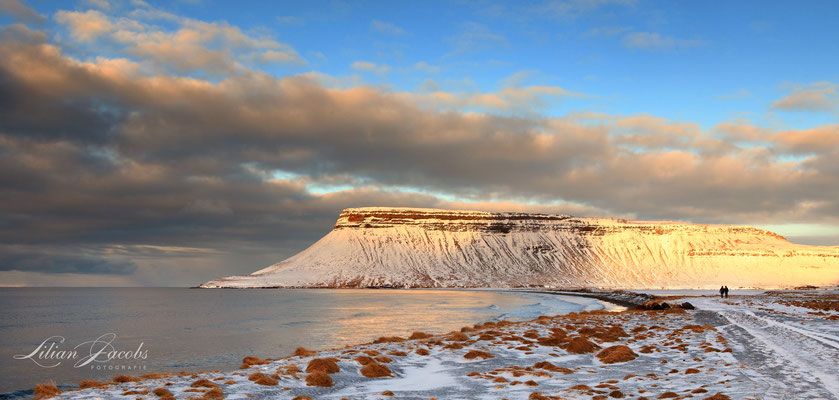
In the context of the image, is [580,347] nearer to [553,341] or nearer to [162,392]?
[553,341]

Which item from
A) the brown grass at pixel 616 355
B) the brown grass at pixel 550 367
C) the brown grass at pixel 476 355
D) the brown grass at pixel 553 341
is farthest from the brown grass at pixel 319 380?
the brown grass at pixel 553 341

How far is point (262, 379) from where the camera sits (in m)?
13.3

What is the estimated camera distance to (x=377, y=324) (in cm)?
4306

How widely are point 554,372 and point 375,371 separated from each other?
196 inches

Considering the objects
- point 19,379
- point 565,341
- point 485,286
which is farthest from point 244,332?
point 485,286

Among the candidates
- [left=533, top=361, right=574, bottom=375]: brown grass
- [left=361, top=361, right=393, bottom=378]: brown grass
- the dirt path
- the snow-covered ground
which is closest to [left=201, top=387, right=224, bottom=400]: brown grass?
the snow-covered ground

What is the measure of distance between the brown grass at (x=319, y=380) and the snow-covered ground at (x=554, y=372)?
0.35ft

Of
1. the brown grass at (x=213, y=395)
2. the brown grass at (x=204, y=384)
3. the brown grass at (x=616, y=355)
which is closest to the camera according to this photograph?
the brown grass at (x=213, y=395)

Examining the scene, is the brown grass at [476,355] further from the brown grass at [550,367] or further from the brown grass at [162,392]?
the brown grass at [162,392]

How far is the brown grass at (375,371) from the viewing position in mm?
15164

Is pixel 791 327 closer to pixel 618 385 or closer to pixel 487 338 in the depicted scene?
pixel 487 338

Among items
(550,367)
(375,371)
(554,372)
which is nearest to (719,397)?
(554,372)

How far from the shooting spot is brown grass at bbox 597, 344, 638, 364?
1714 cm

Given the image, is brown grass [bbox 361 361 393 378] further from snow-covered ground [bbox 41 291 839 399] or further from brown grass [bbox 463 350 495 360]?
brown grass [bbox 463 350 495 360]
